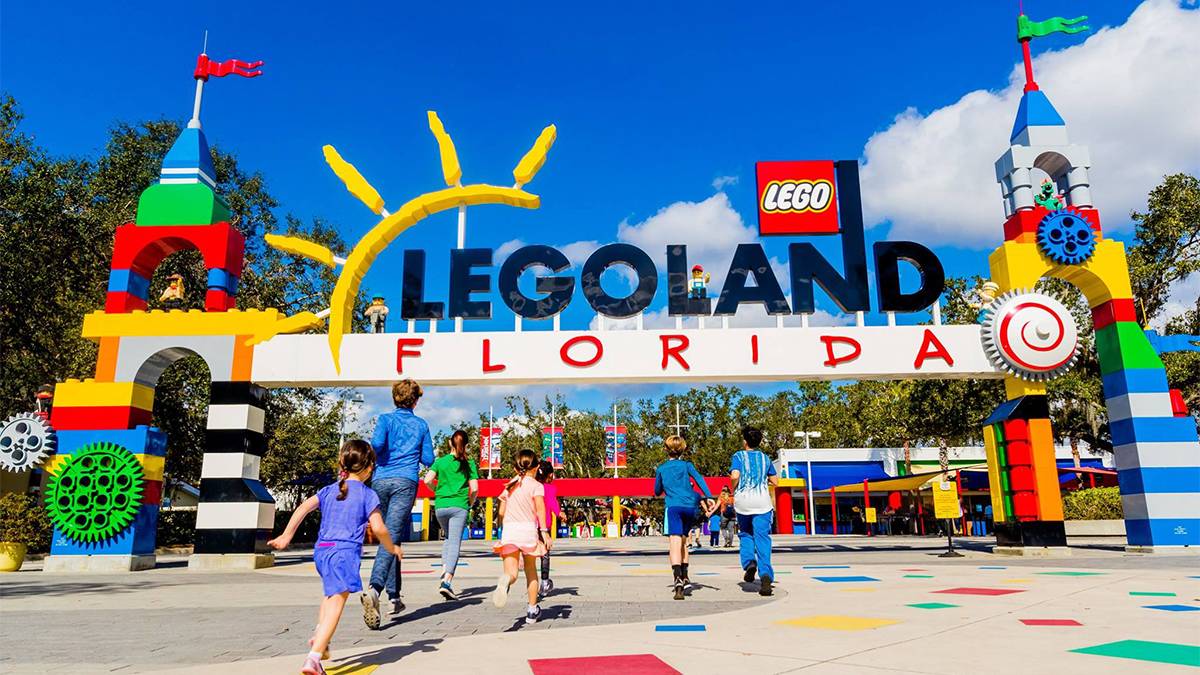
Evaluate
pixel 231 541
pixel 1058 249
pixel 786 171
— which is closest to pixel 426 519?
pixel 231 541

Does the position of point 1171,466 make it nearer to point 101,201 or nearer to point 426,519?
point 426,519

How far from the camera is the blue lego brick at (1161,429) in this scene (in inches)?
542

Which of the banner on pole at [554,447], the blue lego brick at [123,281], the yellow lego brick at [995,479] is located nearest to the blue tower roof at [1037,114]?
the yellow lego brick at [995,479]

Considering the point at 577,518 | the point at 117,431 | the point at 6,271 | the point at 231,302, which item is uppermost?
the point at 6,271

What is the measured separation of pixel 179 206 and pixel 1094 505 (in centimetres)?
3027

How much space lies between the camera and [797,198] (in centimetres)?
1761

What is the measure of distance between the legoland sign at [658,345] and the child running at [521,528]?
7785 mm

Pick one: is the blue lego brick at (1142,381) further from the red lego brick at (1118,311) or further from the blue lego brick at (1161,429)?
the red lego brick at (1118,311)

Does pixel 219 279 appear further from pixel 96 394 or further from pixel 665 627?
pixel 665 627

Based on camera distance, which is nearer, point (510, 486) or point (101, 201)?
point (510, 486)

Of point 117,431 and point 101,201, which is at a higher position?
point 101,201

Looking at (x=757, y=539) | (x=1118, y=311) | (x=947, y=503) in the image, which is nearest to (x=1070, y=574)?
(x=757, y=539)

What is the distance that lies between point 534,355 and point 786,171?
7.99m

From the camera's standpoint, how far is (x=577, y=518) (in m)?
41.8
